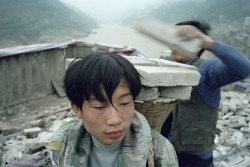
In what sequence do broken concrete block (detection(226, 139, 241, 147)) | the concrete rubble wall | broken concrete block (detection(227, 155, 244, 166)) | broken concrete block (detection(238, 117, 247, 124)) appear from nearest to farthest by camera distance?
broken concrete block (detection(227, 155, 244, 166))
broken concrete block (detection(226, 139, 241, 147))
broken concrete block (detection(238, 117, 247, 124))
the concrete rubble wall

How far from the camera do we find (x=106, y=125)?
50.7 inches

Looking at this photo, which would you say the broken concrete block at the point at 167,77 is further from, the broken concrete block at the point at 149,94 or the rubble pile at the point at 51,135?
the rubble pile at the point at 51,135

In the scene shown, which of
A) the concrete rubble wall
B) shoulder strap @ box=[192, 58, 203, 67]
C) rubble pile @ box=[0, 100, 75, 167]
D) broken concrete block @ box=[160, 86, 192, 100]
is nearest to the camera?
broken concrete block @ box=[160, 86, 192, 100]

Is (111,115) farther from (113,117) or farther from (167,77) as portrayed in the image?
(167,77)

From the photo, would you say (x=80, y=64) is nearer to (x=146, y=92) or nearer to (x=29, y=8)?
(x=146, y=92)

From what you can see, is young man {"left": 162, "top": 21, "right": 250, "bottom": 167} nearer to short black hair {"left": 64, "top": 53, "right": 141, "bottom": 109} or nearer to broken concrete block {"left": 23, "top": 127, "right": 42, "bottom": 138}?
short black hair {"left": 64, "top": 53, "right": 141, "bottom": 109}

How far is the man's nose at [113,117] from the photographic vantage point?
1.26 m

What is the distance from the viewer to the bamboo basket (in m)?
1.60

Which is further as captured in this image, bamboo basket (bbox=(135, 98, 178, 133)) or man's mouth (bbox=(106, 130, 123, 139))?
bamboo basket (bbox=(135, 98, 178, 133))

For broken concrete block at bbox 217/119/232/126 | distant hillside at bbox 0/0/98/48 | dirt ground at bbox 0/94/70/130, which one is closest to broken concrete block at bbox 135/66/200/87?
broken concrete block at bbox 217/119/232/126

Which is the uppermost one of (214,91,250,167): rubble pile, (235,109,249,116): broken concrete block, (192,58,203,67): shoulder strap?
(192,58,203,67): shoulder strap

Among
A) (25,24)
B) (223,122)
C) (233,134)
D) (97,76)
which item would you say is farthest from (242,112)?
(25,24)

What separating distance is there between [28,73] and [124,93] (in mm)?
7161

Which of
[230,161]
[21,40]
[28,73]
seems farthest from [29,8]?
[230,161]
